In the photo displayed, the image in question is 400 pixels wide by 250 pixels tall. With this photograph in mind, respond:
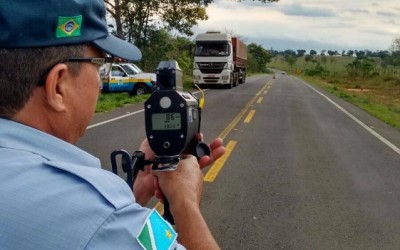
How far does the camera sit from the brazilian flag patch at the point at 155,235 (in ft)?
3.30

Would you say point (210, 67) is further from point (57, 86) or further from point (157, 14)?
point (57, 86)

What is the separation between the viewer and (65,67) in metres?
1.20

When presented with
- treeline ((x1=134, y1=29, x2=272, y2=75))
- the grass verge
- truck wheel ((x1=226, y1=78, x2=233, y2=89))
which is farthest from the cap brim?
truck wheel ((x1=226, y1=78, x2=233, y2=89))

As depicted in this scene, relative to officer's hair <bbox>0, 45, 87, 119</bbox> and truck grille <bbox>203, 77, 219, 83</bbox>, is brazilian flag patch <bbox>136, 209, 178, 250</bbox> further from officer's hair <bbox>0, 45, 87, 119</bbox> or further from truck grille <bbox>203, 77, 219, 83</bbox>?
truck grille <bbox>203, 77, 219, 83</bbox>

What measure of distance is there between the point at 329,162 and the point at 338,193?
6.36ft

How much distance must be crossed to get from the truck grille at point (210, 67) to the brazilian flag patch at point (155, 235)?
2641 cm

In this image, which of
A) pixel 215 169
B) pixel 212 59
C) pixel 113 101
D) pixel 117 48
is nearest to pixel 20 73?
pixel 117 48

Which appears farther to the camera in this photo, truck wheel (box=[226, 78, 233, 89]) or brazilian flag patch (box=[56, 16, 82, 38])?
truck wheel (box=[226, 78, 233, 89])

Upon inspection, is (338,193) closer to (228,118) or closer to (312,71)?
(228,118)

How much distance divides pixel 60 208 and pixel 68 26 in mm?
474

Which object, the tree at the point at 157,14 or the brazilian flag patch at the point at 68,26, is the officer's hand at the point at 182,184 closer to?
the brazilian flag patch at the point at 68,26

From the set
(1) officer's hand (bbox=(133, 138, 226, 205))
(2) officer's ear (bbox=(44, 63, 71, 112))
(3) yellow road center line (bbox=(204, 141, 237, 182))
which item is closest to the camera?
(2) officer's ear (bbox=(44, 63, 71, 112))

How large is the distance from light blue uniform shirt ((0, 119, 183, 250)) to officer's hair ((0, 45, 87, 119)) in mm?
170

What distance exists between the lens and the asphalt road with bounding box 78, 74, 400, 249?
4.72 meters
